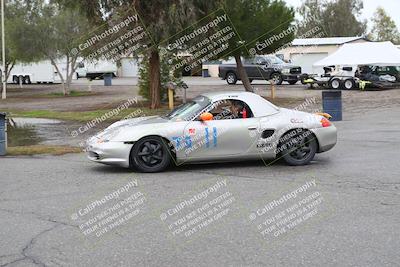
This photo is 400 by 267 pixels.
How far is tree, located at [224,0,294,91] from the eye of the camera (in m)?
23.2

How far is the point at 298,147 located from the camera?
9727 mm

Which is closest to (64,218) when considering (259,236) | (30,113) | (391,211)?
(259,236)

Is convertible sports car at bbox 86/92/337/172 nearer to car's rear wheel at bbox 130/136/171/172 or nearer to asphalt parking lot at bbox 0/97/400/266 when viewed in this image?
car's rear wheel at bbox 130/136/171/172

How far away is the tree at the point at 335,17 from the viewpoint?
78500mm

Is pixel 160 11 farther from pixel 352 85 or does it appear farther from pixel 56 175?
pixel 352 85

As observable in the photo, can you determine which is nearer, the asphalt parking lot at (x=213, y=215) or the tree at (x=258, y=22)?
the asphalt parking lot at (x=213, y=215)

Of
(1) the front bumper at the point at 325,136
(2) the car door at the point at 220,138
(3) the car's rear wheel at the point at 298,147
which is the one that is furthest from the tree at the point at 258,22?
(2) the car door at the point at 220,138

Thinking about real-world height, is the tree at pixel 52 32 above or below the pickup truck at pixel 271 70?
above

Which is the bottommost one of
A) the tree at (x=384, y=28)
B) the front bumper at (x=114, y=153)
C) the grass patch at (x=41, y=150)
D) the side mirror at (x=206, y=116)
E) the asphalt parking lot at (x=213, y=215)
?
the asphalt parking lot at (x=213, y=215)

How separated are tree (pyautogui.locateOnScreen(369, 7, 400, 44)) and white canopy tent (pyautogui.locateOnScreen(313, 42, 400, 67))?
62026 millimetres

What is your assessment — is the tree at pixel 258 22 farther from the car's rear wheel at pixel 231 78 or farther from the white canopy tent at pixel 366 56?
the car's rear wheel at pixel 231 78

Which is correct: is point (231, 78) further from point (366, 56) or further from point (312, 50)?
point (312, 50)

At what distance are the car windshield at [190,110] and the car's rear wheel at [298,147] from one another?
1.44 metres

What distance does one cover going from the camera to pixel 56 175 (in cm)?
944
